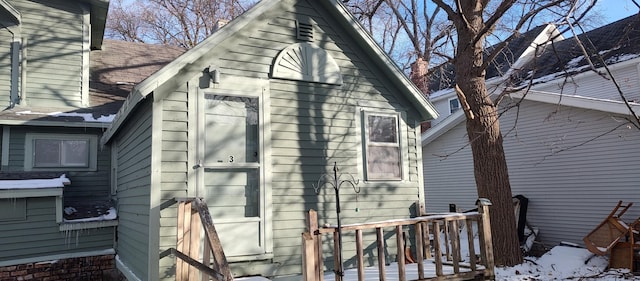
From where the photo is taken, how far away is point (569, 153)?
1170cm

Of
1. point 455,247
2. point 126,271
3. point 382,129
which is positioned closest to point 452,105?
point 382,129

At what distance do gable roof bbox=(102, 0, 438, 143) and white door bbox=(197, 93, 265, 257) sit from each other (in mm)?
581

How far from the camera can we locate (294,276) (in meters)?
6.24

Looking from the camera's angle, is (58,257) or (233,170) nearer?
(233,170)

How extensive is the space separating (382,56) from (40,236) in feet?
22.7

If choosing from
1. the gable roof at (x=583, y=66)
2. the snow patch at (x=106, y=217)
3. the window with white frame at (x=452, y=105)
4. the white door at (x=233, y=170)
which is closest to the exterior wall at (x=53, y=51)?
the snow patch at (x=106, y=217)

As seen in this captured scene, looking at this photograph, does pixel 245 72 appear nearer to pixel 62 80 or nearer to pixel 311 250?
pixel 311 250

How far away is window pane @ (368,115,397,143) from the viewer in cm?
727

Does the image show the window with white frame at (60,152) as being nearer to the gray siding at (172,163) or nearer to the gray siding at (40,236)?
the gray siding at (40,236)

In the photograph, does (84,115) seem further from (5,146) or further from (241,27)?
(241,27)

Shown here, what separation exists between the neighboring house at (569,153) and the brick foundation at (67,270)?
727cm

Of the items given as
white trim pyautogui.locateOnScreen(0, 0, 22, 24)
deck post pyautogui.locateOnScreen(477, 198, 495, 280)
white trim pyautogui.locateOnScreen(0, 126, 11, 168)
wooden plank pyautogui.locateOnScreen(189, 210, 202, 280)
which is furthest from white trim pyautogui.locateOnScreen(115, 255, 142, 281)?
white trim pyautogui.locateOnScreen(0, 0, 22, 24)

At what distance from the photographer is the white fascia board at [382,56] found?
694 cm

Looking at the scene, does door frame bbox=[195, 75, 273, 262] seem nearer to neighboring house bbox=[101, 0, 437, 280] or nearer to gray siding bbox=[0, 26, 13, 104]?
neighboring house bbox=[101, 0, 437, 280]
